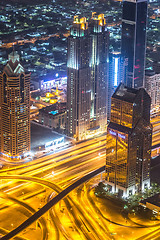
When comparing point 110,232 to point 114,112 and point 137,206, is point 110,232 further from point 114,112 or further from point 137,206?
point 114,112

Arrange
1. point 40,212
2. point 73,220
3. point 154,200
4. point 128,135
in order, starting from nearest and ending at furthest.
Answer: point 40,212, point 73,220, point 128,135, point 154,200

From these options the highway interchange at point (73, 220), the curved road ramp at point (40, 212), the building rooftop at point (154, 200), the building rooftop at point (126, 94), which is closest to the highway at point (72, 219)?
the highway interchange at point (73, 220)

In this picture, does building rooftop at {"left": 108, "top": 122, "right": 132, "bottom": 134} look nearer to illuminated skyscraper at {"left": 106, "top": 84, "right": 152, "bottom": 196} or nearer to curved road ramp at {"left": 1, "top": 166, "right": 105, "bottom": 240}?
illuminated skyscraper at {"left": 106, "top": 84, "right": 152, "bottom": 196}

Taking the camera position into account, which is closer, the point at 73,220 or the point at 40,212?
the point at 40,212

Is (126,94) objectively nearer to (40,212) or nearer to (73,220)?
(73,220)

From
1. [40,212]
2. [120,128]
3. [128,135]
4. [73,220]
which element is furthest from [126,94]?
[40,212]

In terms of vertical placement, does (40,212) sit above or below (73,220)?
above

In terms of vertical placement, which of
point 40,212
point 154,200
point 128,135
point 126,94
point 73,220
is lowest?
point 73,220

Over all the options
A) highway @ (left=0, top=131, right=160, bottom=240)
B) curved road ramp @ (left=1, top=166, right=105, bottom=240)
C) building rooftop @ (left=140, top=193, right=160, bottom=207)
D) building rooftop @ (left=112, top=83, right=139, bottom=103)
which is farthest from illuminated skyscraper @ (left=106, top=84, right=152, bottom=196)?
curved road ramp @ (left=1, top=166, right=105, bottom=240)

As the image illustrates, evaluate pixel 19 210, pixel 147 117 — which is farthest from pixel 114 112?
pixel 19 210
